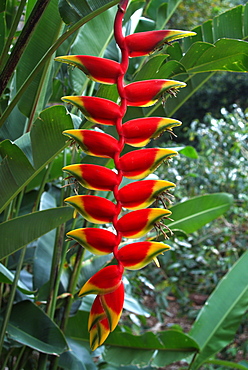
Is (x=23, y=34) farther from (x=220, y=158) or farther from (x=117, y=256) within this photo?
(x=220, y=158)

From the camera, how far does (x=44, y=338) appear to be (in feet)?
2.86

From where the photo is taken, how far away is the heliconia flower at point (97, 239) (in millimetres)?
354

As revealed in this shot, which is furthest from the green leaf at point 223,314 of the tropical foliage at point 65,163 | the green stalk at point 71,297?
the green stalk at point 71,297

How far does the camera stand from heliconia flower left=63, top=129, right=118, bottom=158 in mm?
372

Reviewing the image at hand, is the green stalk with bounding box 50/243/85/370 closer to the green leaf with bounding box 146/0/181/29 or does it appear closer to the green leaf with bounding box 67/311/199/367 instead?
the green leaf with bounding box 67/311/199/367

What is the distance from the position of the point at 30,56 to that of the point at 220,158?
2.25m

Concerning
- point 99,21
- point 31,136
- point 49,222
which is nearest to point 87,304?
point 49,222

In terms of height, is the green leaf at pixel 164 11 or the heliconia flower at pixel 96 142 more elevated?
the heliconia flower at pixel 96 142

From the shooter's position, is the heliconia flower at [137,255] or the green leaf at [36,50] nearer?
the heliconia flower at [137,255]

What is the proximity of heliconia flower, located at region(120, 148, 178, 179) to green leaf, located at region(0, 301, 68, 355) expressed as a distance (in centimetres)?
60

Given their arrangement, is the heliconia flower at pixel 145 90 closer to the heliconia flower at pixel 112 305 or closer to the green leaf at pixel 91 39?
the heliconia flower at pixel 112 305

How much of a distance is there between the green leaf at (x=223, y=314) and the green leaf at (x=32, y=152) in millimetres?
785

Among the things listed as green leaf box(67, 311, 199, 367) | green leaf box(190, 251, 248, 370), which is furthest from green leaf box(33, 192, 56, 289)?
green leaf box(190, 251, 248, 370)

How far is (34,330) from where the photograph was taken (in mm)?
883
